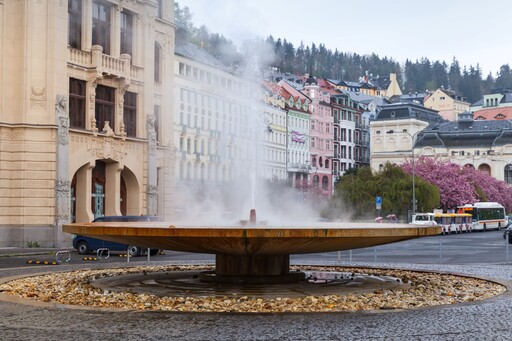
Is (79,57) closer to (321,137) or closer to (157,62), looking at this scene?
(157,62)

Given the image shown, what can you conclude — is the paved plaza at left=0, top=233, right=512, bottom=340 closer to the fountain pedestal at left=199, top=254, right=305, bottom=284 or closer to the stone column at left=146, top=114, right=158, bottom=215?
the fountain pedestal at left=199, top=254, right=305, bottom=284

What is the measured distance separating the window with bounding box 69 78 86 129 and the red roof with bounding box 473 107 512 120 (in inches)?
5719

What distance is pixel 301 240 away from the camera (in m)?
16.1

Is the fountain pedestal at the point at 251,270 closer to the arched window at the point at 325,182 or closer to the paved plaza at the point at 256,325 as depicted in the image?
the paved plaza at the point at 256,325

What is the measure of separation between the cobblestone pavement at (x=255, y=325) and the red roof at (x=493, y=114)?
577ft

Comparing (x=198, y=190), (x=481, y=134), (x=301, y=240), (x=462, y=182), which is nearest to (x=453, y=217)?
(x=462, y=182)

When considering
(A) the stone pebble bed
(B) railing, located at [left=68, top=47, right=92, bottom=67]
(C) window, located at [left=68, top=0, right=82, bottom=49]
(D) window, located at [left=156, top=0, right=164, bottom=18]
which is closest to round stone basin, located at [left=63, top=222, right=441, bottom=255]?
(A) the stone pebble bed

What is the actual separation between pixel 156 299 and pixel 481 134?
14129cm

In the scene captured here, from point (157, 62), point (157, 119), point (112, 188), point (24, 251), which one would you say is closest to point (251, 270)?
point (24, 251)

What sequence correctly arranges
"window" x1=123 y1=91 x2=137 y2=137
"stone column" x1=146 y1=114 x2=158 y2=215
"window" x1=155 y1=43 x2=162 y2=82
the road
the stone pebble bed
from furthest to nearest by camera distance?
1. "window" x1=155 y1=43 x2=162 y2=82
2. "stone column" x1=146 y1=114 x2=158 y2=215
3. "window" x1=123 y1=91 x2=137 y2=137
4. the road
5. the stone pebble bed

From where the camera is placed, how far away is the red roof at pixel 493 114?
184375mm

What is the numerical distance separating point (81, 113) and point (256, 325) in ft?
128

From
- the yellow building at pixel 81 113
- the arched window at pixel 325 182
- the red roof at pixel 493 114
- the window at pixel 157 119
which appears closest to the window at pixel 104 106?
the yellow building at pixel 81 113

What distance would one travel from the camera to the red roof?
184375 mm
